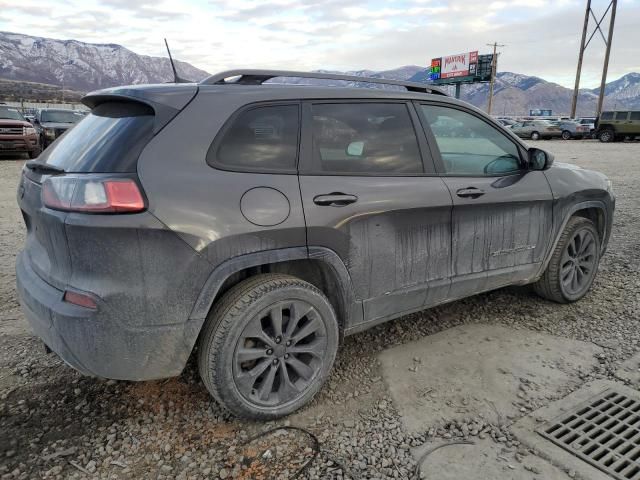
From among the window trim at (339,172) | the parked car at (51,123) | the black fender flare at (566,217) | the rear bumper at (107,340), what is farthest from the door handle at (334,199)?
the parked car at (51,123)

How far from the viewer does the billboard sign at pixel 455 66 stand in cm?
6069

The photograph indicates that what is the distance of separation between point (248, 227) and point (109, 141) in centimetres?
79

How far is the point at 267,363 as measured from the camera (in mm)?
2598

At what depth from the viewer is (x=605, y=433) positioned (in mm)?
2592

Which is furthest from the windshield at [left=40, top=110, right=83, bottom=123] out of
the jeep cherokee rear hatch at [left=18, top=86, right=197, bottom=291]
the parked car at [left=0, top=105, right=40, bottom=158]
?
the jeep cherokee rear hatch at [left=18, top=86, right=197, bottom=291]

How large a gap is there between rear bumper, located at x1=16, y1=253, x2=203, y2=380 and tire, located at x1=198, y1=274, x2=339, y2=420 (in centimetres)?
16

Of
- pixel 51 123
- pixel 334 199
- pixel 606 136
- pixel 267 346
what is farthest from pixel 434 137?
pixel 606 136

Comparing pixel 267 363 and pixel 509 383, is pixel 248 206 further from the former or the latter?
pixel 509 383

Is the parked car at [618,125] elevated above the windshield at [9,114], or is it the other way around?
the windshield at [9,114]

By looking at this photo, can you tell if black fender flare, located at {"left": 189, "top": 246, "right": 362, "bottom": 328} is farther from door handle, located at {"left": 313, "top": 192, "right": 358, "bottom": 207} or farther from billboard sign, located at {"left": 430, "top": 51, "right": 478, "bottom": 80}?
billboard sign, located at {"left": 430, "top": 51, "right": 478, "bottom": 80}

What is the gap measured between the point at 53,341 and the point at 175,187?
97 centimetres

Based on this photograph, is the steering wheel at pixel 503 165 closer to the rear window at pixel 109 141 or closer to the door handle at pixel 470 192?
the door handle at pixel 470 192

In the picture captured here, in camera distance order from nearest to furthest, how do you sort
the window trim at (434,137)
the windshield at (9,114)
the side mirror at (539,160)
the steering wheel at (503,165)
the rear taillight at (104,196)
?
the rear taillight at (104,196), the window trim at (434,137), the steering wheel at (503,165), the side mirror at (539,160), the windshield at (9,114)

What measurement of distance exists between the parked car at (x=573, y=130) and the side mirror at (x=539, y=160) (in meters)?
34.0
